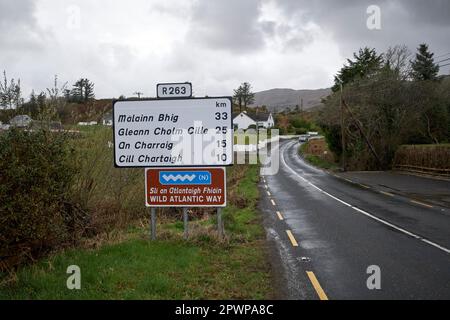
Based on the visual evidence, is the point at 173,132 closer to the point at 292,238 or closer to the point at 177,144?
the point at 177,144

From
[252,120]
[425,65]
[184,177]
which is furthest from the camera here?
[252,120]

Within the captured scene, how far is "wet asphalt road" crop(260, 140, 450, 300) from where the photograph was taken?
24.4ft

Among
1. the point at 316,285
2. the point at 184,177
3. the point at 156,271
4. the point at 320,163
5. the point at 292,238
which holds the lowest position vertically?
the point at 292,238

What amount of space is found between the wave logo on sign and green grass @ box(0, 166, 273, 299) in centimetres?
123

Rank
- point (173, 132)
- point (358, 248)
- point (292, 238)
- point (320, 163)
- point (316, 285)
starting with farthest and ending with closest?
1. point (320, 163)
2. point (292, 238)
3. point (173, 132)
4. point (358, 248)
5. point (316, 285)

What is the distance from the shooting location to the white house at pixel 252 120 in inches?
4922

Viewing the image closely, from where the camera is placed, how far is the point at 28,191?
23.8 feet

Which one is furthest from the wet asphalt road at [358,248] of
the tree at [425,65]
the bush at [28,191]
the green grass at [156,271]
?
the tree at [425,65]

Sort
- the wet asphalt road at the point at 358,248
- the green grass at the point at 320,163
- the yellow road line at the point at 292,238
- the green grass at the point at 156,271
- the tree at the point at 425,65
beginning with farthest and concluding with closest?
the tree at the point at 425,65, the green grass at the point at 320,163, the yellow road line at the point at 292,238, the wet asphalt road at the point at 358,248, the green grass at the point at 156,271

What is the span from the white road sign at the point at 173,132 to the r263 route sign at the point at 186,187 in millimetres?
272

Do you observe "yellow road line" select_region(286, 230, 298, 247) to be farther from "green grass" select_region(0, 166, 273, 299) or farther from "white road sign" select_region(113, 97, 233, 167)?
"white road sign" select_region(113, 97, 233, 167)

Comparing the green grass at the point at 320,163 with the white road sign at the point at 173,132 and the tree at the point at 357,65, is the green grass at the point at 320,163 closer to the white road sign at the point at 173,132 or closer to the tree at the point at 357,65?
the tree at the point at 357,65

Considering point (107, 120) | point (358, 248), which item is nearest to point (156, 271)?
point (358, 248)

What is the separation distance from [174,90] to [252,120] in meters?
119
